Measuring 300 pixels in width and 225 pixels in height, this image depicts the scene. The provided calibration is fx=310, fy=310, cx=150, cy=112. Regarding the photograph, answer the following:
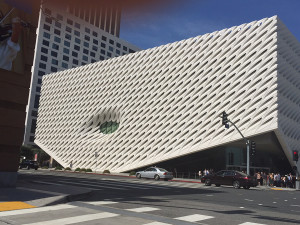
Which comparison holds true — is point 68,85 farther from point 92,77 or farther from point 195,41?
point 195,41

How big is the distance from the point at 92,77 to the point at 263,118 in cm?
3631

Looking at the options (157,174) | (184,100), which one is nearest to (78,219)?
(157,174)

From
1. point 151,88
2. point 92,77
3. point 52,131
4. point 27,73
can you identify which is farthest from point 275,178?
point 52,131

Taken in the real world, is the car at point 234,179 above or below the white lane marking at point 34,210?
above

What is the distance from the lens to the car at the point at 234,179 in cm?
2476

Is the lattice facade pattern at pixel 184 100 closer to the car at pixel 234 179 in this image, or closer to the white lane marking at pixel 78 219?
the car at pixel 234 179

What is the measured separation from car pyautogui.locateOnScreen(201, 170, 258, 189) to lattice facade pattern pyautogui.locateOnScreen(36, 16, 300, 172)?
1234 cm

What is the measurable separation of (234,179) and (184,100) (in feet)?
70.5

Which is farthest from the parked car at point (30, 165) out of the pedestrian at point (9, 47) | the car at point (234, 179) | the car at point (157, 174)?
the pedestrian at point (9, 47)

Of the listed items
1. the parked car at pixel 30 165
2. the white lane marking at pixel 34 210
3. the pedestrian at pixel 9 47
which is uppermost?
the pedestrian at pixel 9 47

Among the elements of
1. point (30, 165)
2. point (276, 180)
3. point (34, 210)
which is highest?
point (276, 180)

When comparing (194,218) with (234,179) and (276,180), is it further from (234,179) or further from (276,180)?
(276,180)

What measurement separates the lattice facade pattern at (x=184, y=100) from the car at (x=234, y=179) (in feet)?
40.5

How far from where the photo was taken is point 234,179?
83.3 ft
